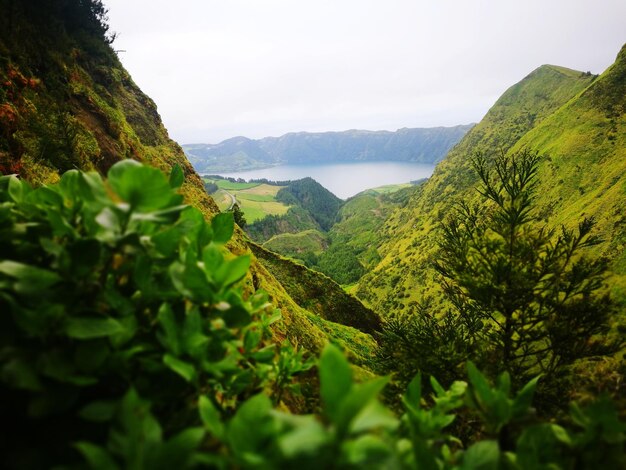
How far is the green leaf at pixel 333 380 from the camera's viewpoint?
83 cm

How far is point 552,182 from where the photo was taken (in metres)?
73.4

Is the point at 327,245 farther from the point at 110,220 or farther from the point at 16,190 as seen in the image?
the point at 110,220

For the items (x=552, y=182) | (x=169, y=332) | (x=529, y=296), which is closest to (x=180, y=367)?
(x=169, y=332)

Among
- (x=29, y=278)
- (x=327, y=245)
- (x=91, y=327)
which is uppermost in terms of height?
(x=29, y=278)

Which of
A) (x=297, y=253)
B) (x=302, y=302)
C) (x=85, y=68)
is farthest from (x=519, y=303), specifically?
(x=297, y=253)

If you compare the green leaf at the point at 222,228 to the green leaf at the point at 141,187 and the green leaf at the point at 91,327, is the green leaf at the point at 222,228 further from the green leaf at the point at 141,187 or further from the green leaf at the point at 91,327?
the green leaf at the point at 91,327

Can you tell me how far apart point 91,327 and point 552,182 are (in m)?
90.1

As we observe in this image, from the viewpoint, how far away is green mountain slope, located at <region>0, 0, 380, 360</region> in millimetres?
10133

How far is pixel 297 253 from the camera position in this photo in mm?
159625

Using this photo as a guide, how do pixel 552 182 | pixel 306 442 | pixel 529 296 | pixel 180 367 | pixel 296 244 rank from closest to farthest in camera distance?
1. pixel 306 442
2. pixel 180 367
3. pixel 529 296
4. pixel 552 182
5. pixel 296 244

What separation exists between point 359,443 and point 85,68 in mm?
29518

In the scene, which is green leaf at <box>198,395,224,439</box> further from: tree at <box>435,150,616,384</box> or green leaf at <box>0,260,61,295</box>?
tree at <box>435,150,616,384</box>

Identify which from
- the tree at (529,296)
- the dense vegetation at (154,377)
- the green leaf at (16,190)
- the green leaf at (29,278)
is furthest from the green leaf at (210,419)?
the tree at (529,296)

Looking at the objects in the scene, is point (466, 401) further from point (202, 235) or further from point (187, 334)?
point (202, 235)
